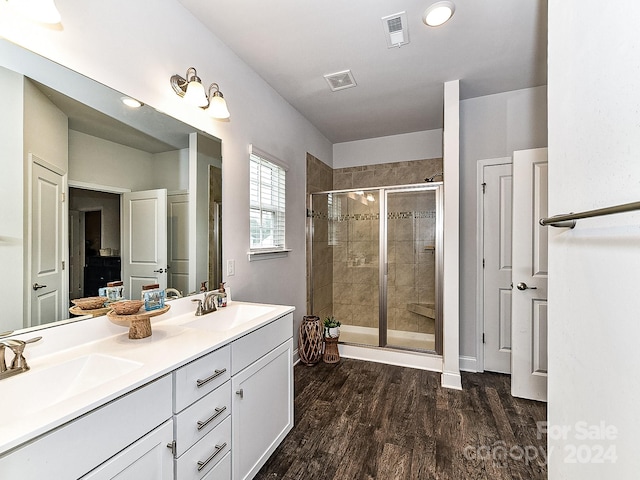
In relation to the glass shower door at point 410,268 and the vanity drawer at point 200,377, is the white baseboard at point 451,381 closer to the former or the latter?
the glass shower door at point 410,268

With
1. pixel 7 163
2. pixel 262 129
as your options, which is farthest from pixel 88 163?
pixel 262 129

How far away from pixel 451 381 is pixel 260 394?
6.07 ft

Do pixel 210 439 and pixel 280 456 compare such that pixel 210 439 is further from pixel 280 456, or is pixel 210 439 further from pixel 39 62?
pixel 39 62

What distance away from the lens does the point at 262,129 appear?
8.32 ft

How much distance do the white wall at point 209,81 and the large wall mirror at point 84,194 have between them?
0.34ft

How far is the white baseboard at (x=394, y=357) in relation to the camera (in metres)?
2.94

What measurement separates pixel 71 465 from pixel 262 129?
2.35 meters

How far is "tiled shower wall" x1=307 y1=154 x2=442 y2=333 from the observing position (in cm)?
331

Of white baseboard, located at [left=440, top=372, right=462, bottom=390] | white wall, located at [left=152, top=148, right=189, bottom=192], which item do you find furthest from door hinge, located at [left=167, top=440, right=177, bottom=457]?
white baseboard, located at [left=440, top=372, right=462, bottom=390]

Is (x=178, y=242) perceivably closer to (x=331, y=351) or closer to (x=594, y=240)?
(x=594, y=240)

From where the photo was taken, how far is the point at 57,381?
1.04 m

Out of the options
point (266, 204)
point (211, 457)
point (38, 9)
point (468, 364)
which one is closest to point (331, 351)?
point (468, 364)

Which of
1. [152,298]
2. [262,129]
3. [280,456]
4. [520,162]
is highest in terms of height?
[262,129]

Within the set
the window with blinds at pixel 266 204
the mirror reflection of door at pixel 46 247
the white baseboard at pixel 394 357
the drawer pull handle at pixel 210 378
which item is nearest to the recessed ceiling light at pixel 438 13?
the window with blinds at pixel 266 204
